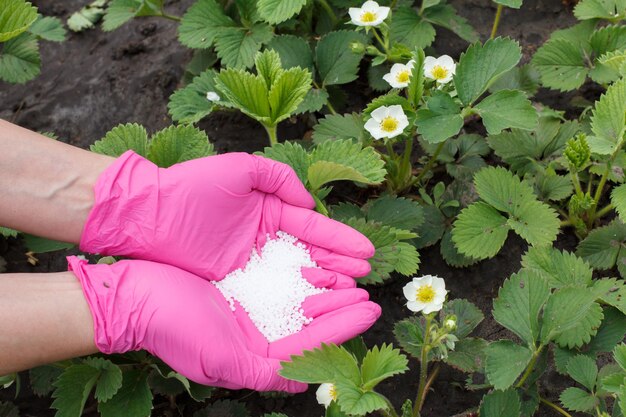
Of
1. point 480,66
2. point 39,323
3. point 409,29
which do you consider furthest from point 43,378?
point 409,29

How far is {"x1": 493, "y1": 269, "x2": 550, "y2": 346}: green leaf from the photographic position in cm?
176

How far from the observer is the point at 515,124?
1.98 m

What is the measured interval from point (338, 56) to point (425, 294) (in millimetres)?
980

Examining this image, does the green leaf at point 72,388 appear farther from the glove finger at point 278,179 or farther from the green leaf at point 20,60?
the green leaf at point 20,60

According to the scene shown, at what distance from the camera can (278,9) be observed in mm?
2262

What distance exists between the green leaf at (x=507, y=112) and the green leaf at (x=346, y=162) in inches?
12.9

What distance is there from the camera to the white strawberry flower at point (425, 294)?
69.2 inches

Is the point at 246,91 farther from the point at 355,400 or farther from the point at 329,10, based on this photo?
the point at 355,400

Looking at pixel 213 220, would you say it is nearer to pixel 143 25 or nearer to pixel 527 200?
pixel 527 200

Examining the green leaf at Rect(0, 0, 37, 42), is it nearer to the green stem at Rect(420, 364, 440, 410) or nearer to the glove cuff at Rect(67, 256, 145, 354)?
the glove cuff at Rect(67, 256, 145, 354)

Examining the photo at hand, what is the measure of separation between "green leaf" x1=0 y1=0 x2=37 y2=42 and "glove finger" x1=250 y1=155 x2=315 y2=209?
0.91 meters

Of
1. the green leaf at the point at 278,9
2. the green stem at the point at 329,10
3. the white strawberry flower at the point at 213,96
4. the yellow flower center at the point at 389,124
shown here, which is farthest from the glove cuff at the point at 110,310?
the green stem at the point at 329,10

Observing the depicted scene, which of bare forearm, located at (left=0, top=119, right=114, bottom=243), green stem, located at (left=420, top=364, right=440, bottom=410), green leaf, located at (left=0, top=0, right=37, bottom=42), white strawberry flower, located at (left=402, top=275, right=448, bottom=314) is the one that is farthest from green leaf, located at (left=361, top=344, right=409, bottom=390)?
green leaf, located at (left=0, top=0, right=37, bottom=42)

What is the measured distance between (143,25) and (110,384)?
1703 millimetres
